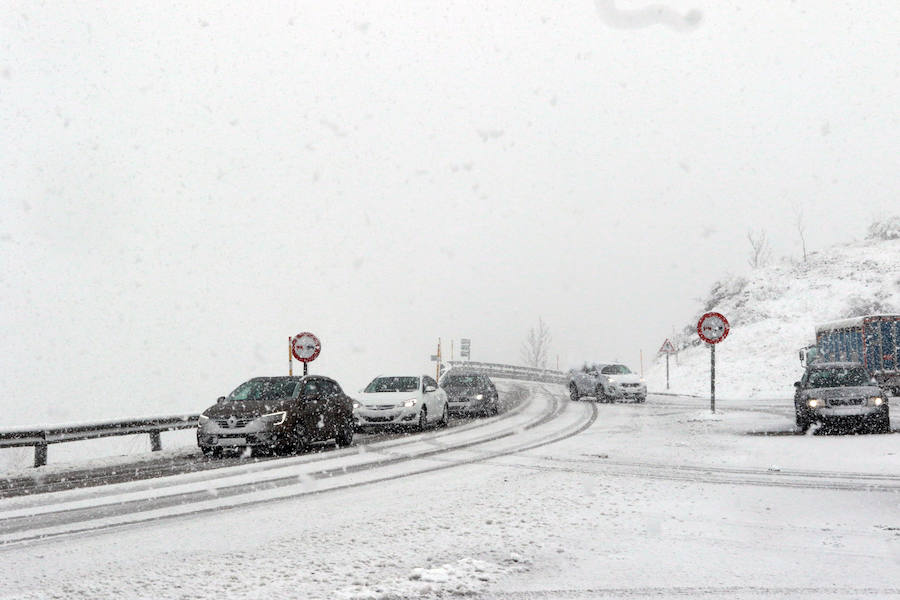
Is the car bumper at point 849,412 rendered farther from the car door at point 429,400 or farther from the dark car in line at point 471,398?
the dark car in line at point 471,398

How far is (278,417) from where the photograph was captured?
548 inches

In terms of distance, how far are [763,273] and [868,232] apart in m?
12.0

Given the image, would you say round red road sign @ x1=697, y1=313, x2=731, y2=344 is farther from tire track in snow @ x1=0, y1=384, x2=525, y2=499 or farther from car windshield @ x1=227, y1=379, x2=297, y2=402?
car windshield @ x1=227, y1=379, x2=297, y2=402

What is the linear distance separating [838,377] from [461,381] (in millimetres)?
10711

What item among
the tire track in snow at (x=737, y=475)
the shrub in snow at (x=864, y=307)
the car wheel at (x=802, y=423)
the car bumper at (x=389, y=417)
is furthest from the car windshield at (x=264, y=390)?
the shrub in snow at (x=864, y=307)

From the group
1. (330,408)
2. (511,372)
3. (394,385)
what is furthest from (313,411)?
(511,372)

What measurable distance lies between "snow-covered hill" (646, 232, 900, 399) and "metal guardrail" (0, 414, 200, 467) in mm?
25420

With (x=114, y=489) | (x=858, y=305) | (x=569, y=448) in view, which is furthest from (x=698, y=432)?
(x=858, y=305)

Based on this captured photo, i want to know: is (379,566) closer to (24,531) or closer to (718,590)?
(718,590)

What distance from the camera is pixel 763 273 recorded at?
64.3 m

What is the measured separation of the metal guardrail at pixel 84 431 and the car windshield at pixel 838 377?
13.4 meters

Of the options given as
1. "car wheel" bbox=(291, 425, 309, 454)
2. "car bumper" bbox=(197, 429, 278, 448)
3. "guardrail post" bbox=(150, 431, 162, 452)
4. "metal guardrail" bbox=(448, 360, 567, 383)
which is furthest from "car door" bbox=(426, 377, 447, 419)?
"metal guardrail" bbox=(448, 360, 567, 383)

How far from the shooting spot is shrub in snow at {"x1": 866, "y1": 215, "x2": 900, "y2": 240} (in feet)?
213

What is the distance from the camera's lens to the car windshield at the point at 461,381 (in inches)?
926
